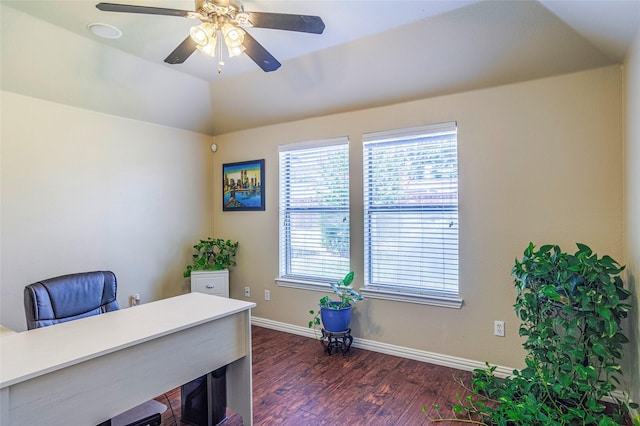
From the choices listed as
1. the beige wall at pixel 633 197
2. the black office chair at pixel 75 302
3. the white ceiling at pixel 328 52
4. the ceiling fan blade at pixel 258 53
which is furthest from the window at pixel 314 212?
the beige wall at pixel 633 197

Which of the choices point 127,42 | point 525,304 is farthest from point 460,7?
point 127,42

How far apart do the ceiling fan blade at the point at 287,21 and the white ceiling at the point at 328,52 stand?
518 mm

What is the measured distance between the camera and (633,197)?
80.8 inches

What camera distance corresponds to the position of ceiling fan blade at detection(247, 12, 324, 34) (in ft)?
5.63

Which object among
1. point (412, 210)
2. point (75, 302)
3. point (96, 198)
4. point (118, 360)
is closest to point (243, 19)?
point (118, 360)

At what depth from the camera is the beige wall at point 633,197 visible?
6.38ft

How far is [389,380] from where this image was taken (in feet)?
8.77

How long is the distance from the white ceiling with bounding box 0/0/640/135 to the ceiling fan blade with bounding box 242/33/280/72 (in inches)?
15.6

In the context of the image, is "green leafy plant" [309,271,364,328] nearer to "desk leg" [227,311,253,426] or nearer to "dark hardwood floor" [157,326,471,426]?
"dark hardwood floor" [157,326,471,426]

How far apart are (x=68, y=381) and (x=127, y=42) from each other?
8.32 feet

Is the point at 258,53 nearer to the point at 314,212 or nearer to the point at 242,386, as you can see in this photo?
the point at 314,212

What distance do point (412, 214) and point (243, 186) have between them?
2103 millimetres

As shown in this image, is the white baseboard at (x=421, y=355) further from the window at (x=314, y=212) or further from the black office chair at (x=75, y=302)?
the black office chair at (x=75, y=302)

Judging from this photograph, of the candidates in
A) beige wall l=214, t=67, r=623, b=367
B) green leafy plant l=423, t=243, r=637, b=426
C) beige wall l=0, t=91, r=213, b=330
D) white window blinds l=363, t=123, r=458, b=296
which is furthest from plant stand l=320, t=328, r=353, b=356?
beige wall l=0, t=91, r=213, b=330
